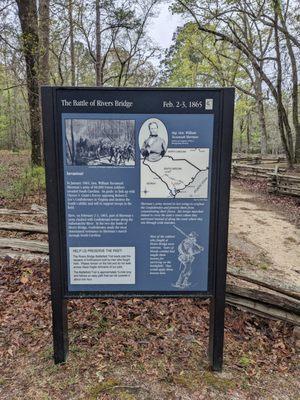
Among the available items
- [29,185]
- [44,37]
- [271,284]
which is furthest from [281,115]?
[271,284]

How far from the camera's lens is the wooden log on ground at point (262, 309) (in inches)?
140

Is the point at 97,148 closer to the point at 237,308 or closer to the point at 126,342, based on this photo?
the point at 126,342

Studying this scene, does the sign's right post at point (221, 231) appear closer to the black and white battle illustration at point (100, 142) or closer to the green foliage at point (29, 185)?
the black and white battle illustration at point (100, 142)

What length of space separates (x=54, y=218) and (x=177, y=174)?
102 centimetres

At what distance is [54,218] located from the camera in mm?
2555

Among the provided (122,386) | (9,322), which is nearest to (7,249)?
(9,322)

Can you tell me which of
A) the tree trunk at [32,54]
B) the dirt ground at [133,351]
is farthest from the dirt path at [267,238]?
the tree trunk at [32,54]

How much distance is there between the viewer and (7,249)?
4688 mm

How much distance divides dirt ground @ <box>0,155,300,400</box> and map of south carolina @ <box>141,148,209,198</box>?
5.12 ft

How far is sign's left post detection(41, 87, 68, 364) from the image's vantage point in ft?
7.98

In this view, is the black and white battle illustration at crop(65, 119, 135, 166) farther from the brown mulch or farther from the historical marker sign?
the brown mulch

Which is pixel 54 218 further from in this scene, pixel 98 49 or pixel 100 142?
pixel 98 49

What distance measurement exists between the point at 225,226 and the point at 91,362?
1.70 metres

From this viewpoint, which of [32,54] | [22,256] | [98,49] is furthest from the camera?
[98,49]
